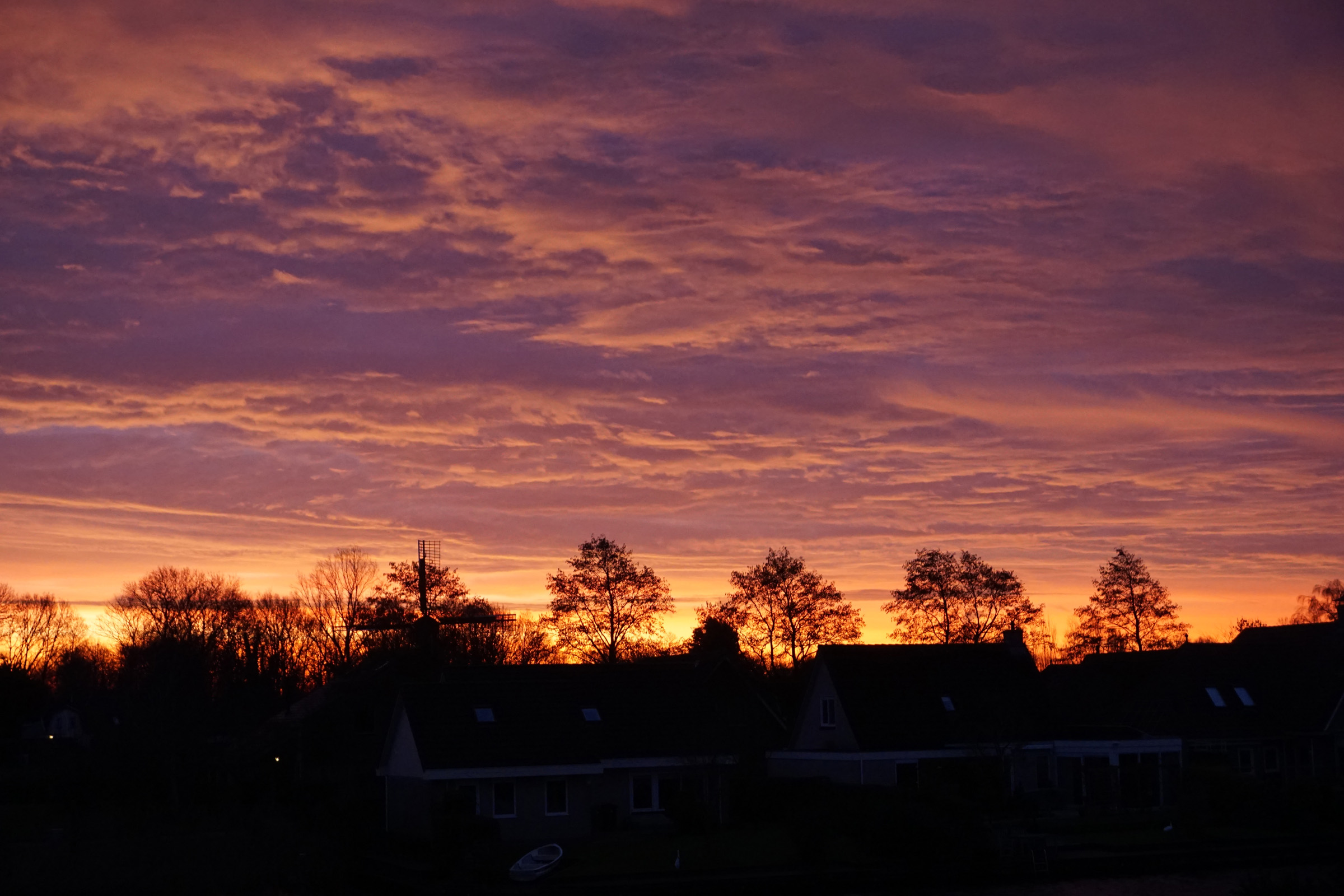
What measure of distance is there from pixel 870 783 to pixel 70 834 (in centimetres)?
2519

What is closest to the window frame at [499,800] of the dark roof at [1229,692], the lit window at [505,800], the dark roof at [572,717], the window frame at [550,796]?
the lit window at [505,800]

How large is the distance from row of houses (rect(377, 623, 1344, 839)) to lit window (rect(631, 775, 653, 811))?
57 millimetres

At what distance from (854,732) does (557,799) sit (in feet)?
34.5

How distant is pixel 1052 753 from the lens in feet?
149

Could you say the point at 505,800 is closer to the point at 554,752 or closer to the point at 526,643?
the point at 554,752

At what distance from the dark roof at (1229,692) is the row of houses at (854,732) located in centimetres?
9

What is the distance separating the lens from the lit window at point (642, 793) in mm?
43531

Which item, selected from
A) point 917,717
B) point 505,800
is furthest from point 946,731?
point 505,800

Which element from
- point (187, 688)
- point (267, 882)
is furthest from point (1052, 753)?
point (187, 688)

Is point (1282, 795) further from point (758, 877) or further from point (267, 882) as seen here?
point (267, 882)

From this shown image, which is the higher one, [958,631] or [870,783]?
[958,631]

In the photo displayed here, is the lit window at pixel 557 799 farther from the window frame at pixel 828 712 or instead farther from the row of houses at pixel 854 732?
the window frame at pixel 828 712

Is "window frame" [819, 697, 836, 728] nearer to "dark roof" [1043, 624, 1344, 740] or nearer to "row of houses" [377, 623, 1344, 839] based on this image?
"row of houses" [377, 623, 1344, 839]

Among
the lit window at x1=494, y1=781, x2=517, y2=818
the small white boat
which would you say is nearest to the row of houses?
the lit window at x1=494, y1=781, x2=517, y2=818
